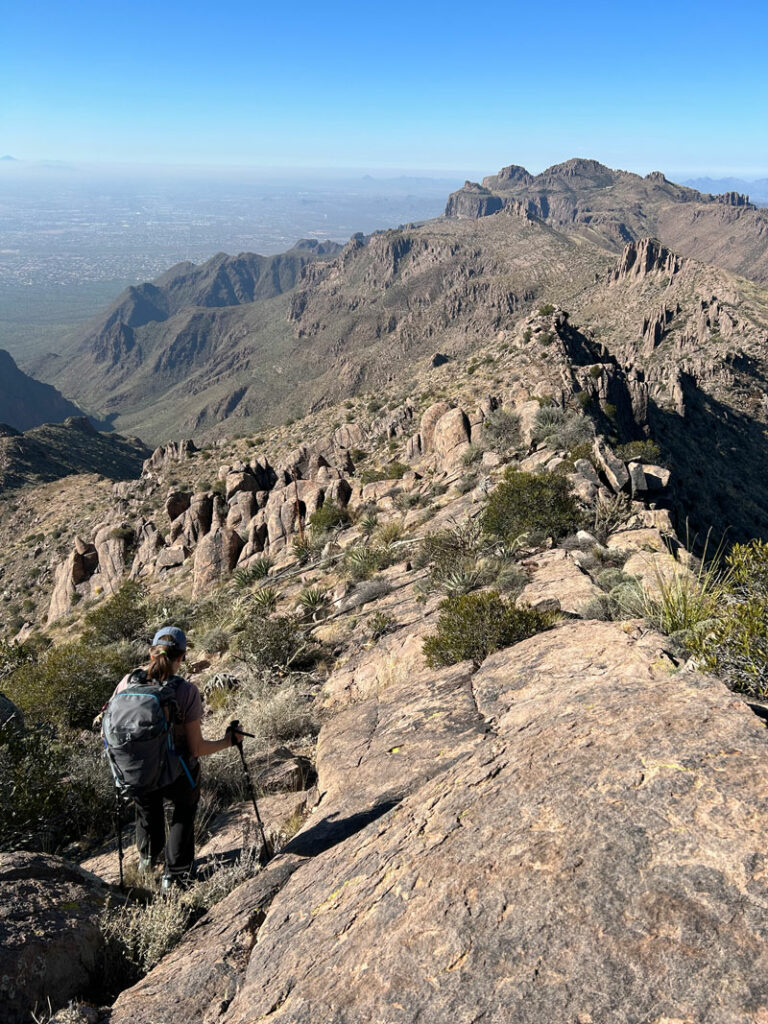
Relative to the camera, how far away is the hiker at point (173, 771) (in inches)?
195

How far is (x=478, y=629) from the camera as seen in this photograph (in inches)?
315

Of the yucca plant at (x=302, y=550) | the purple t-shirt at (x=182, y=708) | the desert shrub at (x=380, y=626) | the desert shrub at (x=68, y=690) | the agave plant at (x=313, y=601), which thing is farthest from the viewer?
the yucca plant at (x=302, y=550)

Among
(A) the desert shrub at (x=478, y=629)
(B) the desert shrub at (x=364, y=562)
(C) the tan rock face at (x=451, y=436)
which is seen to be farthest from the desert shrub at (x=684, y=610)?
(C) the tan rock face at (x=451, y=436)

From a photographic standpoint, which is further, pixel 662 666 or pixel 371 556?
pixel 371 556

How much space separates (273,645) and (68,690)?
447cm

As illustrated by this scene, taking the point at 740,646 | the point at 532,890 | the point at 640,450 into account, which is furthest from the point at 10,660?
the point at 640,450

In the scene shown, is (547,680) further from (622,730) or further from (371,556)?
(371,556)

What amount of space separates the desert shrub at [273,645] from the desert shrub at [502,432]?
44.5 feet

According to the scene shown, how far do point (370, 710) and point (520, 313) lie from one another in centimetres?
16039

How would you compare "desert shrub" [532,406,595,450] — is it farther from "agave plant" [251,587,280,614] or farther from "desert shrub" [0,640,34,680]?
"desert shrub" [0,640,34,680]

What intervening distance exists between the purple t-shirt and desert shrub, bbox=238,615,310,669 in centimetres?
541

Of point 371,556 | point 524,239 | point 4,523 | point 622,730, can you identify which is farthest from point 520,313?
point 622,730

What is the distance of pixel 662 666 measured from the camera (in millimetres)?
5520

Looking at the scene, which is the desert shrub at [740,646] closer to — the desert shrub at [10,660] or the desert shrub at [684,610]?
the desert shrub at [684,610]
